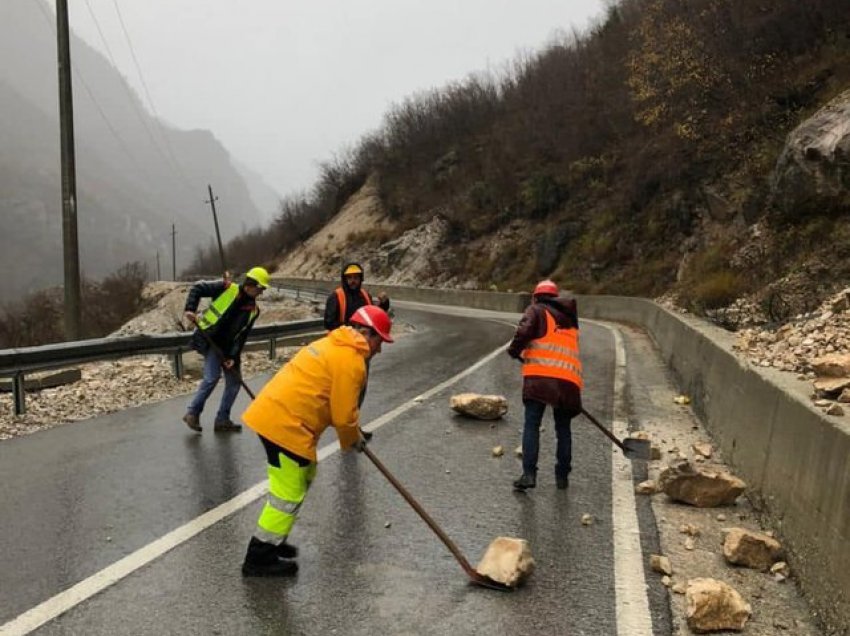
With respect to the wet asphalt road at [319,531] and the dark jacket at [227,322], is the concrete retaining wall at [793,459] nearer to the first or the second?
the wet asphalt road at [319,531]

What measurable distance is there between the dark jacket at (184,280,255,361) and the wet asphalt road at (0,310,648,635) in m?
0.97

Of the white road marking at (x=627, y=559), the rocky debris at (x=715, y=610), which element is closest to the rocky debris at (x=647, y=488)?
the white road marking at (x=627, y=559)

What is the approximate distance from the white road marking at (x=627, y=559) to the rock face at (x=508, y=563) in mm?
498

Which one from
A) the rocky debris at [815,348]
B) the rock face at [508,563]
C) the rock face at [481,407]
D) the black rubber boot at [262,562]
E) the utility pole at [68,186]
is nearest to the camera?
the rock face at [508,563]

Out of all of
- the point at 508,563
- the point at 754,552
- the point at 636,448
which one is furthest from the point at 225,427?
the point at 754,552

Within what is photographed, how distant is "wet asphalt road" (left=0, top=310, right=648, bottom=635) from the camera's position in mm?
3541

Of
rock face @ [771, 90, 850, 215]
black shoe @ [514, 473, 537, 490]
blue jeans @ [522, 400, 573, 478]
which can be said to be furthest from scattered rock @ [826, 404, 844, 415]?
rock face @ [771, 90, 850, 215]

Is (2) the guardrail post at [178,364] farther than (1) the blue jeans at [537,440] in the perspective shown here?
Yes

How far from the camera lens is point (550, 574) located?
13.3ft

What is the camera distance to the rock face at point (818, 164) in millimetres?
16609

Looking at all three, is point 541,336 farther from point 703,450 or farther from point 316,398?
point 316,398

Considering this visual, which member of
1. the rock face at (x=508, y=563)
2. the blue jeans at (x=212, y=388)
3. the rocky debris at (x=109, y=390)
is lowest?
the rocky debris at (x=109, y=390)

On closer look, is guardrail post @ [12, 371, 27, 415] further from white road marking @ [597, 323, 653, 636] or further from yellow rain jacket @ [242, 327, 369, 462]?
white road marking @ [597, 323, 653, 636]

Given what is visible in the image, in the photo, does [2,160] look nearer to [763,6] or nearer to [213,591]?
[763,6]
